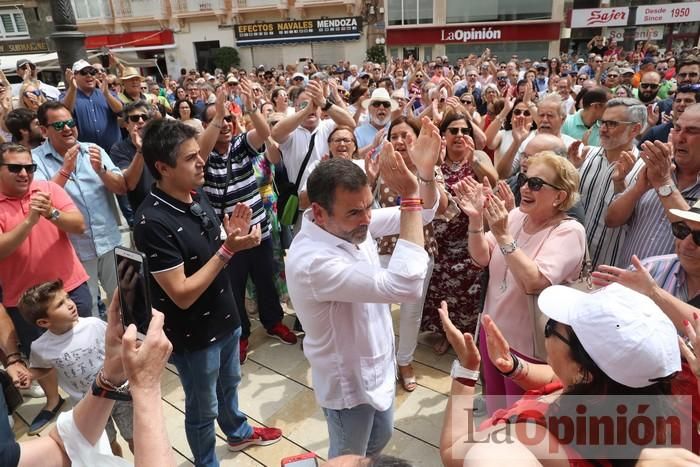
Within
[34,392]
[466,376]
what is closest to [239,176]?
[34,392]

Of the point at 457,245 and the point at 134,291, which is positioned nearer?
the point at 134,291

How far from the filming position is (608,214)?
281cm

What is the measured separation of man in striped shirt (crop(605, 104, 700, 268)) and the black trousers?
2.53 m

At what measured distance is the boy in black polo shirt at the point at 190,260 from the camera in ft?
6.34

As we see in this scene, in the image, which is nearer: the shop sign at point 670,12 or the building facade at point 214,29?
the shop sign at point 670,12

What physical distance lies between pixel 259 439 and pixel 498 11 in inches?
1142

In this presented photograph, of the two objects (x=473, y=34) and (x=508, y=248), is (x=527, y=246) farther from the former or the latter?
(x=473, y=34)

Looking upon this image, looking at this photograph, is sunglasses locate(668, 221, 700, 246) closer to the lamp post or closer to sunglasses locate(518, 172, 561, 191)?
sunglasses locate(518, 172, 561, 191)

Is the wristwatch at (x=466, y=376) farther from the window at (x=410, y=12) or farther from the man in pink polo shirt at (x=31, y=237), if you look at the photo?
the window at (x=410, y=12)

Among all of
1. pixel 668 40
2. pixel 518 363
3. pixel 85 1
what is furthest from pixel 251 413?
pixel 85 1

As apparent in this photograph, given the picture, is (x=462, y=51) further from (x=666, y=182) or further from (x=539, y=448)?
(x=539, y=448)

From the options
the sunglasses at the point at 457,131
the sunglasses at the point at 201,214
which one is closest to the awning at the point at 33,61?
the sunglasses at the point at 457,131

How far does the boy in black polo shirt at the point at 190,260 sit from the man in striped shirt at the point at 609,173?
223 cm

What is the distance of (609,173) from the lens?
297 centimetres
